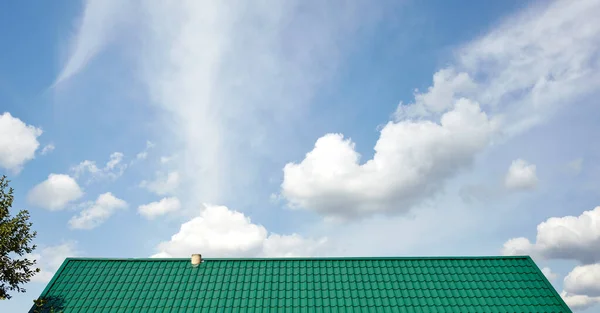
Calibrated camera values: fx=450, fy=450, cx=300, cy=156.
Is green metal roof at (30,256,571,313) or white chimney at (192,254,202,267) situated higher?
white chimney at (192,254,202,267)

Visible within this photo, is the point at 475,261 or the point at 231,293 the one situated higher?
the point at 475,261

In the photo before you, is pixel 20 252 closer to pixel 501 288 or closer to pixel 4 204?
pixel 4 204

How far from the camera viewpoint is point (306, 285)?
26.8 metres

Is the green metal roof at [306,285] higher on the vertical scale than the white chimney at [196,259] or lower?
lower

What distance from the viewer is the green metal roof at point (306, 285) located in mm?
25219

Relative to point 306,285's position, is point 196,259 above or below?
above

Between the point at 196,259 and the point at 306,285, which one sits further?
the point at 196,259

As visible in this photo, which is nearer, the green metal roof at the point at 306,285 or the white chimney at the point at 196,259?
the green metal roof at the point at 306,285

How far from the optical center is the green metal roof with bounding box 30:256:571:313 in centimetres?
2522

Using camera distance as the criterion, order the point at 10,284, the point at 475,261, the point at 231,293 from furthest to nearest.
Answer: the point at 475,261
the point at 231,293
the point at 10,284

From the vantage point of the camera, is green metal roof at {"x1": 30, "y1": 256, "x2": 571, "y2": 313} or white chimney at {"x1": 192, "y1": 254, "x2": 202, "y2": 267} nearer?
green metal roof at {"x1": 30, "y1": 256, "x2": 571, "y2": 313}

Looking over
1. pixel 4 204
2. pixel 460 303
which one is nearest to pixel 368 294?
pixel 460 303

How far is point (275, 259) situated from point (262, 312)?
208 inches

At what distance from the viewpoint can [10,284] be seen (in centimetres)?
2447
